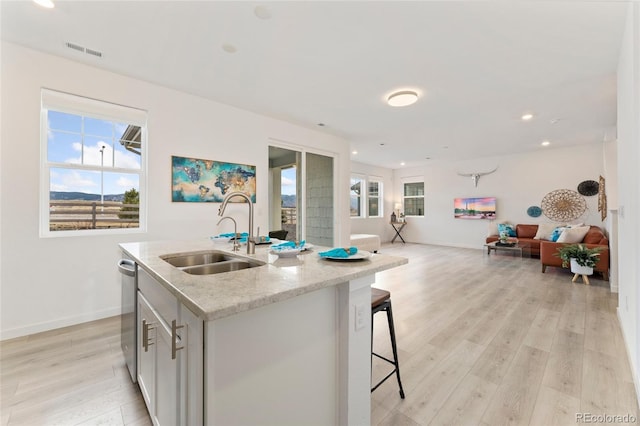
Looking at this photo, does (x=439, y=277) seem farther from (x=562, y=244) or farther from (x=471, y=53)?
(x=471, y=53)

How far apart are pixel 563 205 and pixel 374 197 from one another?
15.8ft

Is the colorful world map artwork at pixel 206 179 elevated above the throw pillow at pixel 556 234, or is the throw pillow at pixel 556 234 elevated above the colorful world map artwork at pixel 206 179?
the colorful world map artwork at pixel 206 179

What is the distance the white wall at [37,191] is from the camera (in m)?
2.43

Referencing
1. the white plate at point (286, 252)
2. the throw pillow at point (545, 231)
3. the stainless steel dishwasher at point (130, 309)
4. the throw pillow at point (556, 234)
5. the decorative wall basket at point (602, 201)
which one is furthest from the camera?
the throw pillow at point (545, 231)

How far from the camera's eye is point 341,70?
2.88 metres

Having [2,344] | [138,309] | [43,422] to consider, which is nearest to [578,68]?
[138,309]

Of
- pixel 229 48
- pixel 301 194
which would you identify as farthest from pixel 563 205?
pixel 229 48

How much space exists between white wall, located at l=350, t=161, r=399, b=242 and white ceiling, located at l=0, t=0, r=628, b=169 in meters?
4.34

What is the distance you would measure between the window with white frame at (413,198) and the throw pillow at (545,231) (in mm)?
3228

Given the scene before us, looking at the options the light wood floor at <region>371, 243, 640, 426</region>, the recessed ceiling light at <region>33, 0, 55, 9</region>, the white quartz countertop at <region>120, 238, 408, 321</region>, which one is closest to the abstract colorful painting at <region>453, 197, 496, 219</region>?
the light wood floor at <region>371, 243, 640, 426</region>

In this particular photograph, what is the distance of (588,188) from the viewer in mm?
6008

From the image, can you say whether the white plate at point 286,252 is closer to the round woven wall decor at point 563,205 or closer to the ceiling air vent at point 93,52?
the ceiling air vent at point 93,52

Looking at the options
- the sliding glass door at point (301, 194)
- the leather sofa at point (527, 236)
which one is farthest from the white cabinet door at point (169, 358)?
the leather sofa at point (527, 236)

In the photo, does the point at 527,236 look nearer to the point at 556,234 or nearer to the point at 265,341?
the point at 556,234
